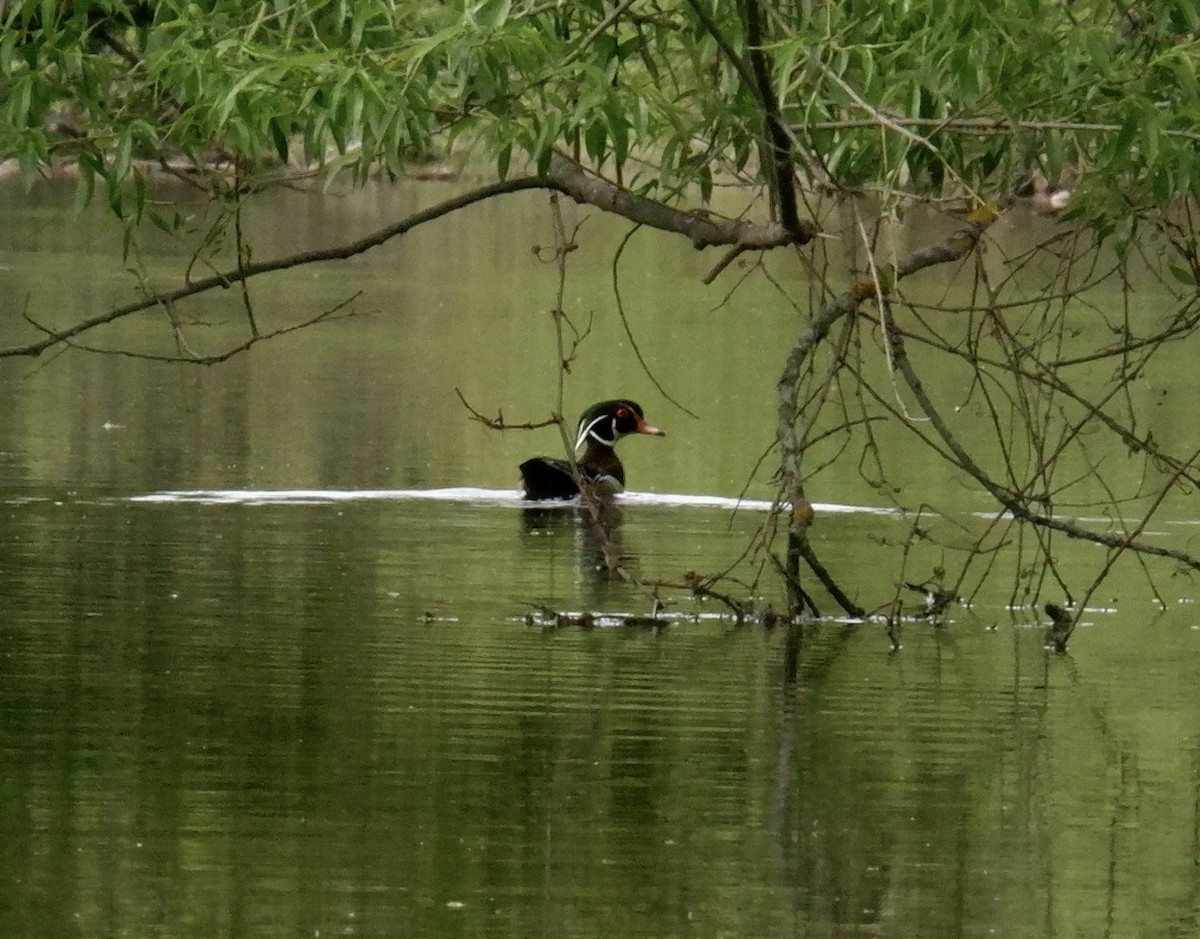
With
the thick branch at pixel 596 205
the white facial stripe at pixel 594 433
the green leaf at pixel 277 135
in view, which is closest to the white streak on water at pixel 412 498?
the white facial stripe at pixel 594 433

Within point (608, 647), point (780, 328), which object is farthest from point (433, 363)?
point (608, 647)

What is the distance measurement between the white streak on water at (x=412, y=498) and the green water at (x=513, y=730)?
128 mm

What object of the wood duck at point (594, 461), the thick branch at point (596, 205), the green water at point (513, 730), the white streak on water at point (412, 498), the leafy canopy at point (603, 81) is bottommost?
the green water at point (513, 730)

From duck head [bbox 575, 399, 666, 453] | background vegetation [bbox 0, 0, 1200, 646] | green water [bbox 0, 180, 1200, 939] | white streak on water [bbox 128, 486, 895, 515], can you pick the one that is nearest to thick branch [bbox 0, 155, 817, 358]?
background vegetation [bbox 0, 0, 1200, 646]

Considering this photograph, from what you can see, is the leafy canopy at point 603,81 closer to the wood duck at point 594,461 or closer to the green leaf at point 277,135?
the green leaf at point 277,135

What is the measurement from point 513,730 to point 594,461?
9.50 meters

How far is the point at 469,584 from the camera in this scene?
14141 mm

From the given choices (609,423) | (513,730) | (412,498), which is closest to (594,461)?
(609,423)

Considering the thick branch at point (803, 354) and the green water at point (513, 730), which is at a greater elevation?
the thick branch at point (803, 354)

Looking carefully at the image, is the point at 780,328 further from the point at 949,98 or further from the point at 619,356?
the point at 949,98

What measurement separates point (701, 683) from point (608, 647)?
3.33 feet

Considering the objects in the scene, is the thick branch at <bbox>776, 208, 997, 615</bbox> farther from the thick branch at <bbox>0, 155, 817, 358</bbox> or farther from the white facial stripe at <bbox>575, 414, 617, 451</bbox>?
the white facial stripe at <bbox>575, 414, 617, 451</bbox>

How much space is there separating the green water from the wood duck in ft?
1.15

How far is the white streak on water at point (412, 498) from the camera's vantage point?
17.3 meters
